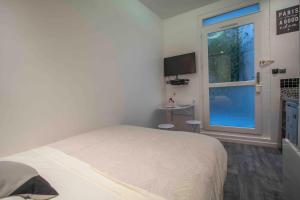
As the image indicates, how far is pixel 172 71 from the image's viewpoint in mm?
3545

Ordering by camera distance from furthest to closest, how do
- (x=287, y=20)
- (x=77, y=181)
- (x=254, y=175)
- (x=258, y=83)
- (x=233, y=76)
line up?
(x=233, y=76) < (x=258, y=83) < (x=287, y=20) < (x=254, y=175) < (x=77, y=181)

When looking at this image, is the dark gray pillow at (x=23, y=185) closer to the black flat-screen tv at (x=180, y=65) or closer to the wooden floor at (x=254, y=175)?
the wooden floor at (x=254, y=175)

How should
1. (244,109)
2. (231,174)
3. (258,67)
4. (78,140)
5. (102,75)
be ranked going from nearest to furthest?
(78,140) < (231,174) < (102,75) < (258,67) < (244,109)

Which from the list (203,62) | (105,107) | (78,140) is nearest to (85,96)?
(105,107)

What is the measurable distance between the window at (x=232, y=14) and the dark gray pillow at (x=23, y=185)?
12.1 ft

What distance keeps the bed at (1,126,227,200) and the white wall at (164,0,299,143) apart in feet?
7.03

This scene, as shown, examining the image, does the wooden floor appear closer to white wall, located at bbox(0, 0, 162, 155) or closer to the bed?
the bed

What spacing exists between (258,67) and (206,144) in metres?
2.37

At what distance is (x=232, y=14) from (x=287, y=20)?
2.92ft

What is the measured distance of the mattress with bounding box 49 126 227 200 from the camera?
73 centimetres

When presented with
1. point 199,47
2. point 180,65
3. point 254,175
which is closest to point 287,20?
point 199,47

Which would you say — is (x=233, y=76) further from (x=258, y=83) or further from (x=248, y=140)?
(x=248, y=140)

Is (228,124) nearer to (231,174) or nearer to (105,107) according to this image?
(231,174)

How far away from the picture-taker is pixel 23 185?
649mm
